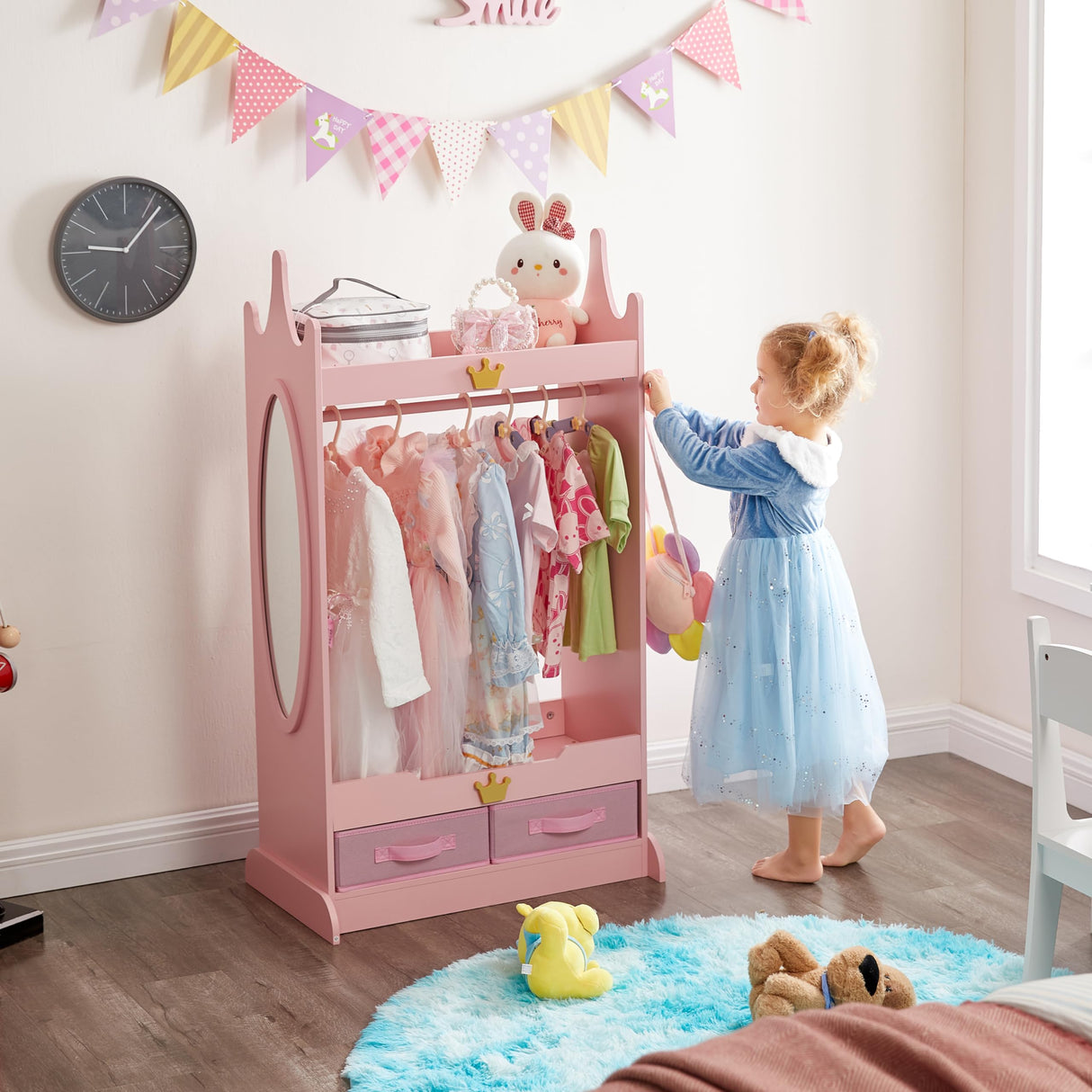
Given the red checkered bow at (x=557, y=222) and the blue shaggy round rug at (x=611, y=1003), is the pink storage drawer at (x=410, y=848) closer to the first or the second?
the blue shaggy round rug at (x=611, y=1003)

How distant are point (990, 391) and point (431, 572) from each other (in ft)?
5.66

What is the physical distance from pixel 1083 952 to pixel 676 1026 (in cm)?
85

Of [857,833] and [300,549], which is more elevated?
[300,549]

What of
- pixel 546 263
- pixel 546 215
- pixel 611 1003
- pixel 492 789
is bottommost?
pixel 611 1003

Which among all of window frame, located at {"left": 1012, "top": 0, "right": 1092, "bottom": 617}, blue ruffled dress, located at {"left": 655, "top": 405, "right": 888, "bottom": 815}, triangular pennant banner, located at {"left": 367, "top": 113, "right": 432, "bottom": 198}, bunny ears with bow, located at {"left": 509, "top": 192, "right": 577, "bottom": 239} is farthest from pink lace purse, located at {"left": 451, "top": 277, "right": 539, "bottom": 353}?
window frame, located at {"left": 1012, "top": 0, "right": 1092, "bottom": 617}

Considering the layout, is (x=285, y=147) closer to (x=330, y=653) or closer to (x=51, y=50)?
(x=51, y=50)

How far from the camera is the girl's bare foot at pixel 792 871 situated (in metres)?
3.22

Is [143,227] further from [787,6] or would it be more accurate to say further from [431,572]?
[787,6]

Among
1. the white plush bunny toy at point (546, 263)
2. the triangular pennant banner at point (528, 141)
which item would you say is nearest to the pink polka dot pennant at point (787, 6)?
the triangular pennant banner at point (528, 141)

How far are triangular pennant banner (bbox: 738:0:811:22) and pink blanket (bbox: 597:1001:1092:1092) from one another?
106 inches

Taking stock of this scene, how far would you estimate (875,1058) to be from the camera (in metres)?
1.55

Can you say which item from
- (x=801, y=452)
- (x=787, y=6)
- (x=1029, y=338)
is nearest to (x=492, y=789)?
(x=801, y=452)

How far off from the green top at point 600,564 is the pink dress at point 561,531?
33 mm

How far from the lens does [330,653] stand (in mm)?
3012
